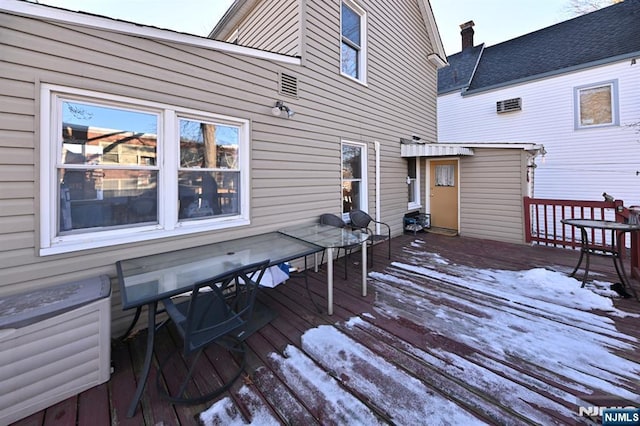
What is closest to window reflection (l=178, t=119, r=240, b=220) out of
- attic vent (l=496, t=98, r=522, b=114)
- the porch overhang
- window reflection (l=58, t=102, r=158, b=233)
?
window reflection (l=58, t=102, r=158, b=233)

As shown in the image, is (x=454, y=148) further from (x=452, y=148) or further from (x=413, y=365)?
(x=413, y=365)

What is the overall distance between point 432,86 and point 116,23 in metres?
8.57

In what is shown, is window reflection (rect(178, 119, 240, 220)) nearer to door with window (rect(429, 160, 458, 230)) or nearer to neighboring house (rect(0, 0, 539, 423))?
neighboring house (rect(0, 0, 539, 423))

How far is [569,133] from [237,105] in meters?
10.2

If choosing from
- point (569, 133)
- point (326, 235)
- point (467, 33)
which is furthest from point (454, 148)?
point (467, 33)

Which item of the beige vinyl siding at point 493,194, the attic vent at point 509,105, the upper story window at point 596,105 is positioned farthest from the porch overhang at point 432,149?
the upper story window at point 596,105

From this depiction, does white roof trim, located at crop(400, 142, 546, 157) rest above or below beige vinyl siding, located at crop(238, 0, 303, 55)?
below

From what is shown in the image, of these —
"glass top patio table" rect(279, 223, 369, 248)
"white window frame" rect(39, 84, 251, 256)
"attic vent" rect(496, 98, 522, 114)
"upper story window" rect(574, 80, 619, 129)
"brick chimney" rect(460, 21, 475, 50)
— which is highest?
"brick chimney" rect(460, 21, 475, 50)

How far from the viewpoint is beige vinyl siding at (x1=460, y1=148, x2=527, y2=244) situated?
234 inches

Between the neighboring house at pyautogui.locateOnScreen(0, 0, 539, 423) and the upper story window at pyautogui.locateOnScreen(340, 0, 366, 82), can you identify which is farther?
the upper story window at pyautogui.locateOnScreen(340, 0, 366, 82)

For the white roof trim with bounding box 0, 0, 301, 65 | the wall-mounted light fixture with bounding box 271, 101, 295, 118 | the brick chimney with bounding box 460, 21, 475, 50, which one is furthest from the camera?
the brick chimney with bounding box 460, 21, 475, 50

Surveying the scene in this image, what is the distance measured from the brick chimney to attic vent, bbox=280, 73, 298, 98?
12.5 metres

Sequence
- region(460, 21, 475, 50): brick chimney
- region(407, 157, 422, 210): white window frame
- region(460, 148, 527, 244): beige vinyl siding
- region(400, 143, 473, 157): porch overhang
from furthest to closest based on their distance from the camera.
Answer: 1. region(460, 21, 475, 50): brick chimney
2. region(407, 157, 422, 210): white window frame
3. region(400, 143, 473, 157): porch overhang
4. region(460, 148, 527, 244): beige vinyl siding

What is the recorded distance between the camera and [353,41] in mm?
5402
